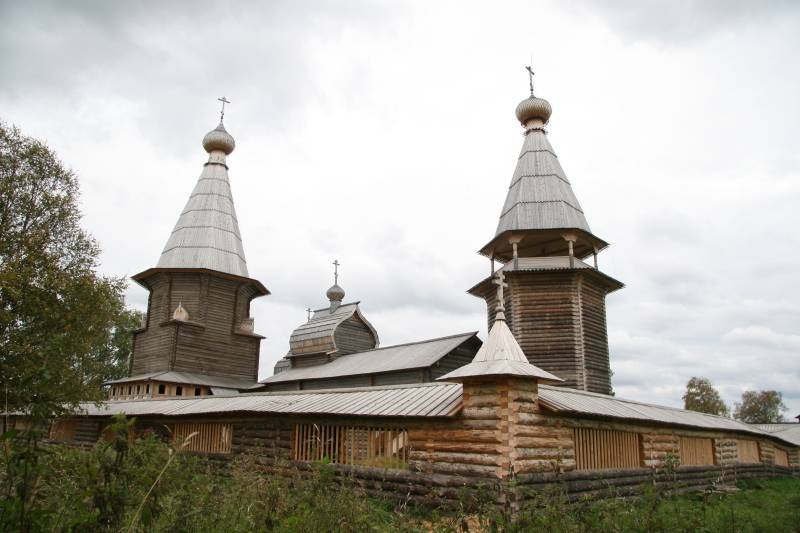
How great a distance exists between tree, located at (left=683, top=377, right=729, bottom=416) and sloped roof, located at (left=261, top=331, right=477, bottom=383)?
107 ft

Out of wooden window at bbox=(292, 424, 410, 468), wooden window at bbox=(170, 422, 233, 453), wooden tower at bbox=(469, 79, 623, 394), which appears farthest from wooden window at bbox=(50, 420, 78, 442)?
wooden tower at bbox=(469, 79, 623, 394)

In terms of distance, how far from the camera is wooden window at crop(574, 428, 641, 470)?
39.7ft

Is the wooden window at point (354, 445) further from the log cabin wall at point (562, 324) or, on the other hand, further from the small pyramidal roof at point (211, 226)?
the small pyramidal roof at point (211, 226)

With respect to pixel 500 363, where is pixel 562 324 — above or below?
above

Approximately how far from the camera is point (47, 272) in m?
16.9

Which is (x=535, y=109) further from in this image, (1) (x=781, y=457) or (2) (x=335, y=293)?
Answer: (1) (x=781, y=457)

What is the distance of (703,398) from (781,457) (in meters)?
20.1

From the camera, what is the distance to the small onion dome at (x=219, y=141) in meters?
34.0

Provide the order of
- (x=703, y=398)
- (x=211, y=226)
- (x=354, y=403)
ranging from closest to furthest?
(x=354, y=403), (x=211, y=226), (x=703, y=398)

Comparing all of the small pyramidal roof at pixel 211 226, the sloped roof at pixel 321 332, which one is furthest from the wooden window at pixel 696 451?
the small pyramidal roof at pixel 211 226

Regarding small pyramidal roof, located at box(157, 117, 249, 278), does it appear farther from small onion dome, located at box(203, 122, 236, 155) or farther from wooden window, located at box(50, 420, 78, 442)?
wooden window, located at box(50, 420, 78, 442)

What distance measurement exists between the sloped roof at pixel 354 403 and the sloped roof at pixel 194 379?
7.98 m

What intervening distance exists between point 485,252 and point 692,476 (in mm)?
11158

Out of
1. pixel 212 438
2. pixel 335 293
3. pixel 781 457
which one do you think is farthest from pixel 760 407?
pixel 212 438
